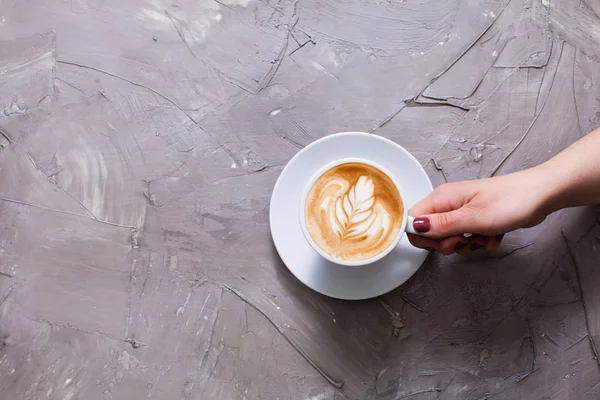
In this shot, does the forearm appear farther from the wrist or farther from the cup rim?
the cup rim

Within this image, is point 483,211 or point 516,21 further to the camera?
point 516,21

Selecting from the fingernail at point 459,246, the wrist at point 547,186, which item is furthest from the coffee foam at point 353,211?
the wrist at point 547,186

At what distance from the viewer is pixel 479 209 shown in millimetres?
745

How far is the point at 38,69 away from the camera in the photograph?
90 centimetres

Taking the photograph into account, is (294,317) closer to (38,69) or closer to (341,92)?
(341,92)

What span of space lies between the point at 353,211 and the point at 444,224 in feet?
0.44

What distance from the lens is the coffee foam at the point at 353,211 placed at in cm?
75

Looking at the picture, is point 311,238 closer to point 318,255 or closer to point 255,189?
point 318,255

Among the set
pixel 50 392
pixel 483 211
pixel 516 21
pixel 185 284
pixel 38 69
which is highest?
pixel 516 21

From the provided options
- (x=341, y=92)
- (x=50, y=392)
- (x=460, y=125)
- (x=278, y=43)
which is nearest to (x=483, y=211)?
(x=460, y=125)

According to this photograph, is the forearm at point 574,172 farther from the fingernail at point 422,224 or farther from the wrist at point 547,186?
the fingernail at point 422,224

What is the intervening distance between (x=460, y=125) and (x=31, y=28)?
2.62ft

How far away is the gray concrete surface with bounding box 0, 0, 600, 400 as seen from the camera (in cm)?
86

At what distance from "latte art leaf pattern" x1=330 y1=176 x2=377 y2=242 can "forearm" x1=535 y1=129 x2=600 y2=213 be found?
28 cm
